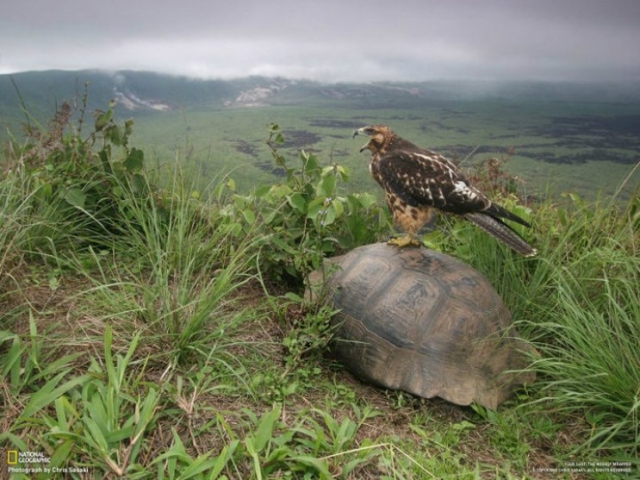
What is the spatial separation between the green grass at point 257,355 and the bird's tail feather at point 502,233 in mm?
404

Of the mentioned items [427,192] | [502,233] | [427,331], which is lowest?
[427,331]

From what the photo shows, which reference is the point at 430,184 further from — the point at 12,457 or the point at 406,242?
the point at 12,457

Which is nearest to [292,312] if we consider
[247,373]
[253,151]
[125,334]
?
[247,373]

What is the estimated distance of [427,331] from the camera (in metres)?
2.83

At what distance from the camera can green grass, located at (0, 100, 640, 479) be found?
84.7 inches

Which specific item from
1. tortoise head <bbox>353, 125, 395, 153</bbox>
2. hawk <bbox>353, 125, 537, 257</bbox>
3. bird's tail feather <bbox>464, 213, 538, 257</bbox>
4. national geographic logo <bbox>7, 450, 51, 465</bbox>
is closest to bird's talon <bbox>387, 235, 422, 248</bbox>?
hawk <bbox>353, 125, 537, 257</bbox>

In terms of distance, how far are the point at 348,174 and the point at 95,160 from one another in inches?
81.9

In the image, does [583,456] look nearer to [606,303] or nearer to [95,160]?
[606,303]

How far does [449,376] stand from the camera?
2.74 m

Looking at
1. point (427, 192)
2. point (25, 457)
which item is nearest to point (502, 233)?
point (427, 192)

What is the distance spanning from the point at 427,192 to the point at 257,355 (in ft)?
4.75

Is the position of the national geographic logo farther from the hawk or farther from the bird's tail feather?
the bird's tail feather

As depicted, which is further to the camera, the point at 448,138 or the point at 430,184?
the point at 448,138

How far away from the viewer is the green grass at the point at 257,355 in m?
2.15
